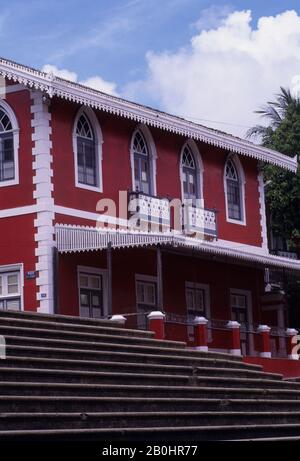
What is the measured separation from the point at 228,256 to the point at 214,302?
3448mm

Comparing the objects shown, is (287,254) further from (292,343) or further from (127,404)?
(127,404)

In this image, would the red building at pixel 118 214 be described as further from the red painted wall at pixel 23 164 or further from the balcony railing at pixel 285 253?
the balcony railing at pixel 285 253

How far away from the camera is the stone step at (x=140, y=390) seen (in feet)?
46.5

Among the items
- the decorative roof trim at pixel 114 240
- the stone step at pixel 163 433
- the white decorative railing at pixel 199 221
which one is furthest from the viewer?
the white decorative railing at pixel 199 221

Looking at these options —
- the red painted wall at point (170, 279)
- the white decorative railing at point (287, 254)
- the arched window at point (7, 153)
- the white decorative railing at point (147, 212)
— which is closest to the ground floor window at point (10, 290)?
the red painted wall at point (170, 279)

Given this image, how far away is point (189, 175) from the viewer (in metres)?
26.6

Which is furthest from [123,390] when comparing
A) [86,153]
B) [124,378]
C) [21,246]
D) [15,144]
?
[86,153]

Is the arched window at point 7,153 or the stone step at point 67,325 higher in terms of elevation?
the arched window at point 7,153

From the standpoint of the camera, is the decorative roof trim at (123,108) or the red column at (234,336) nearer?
the decorative roof trim at (123,108)

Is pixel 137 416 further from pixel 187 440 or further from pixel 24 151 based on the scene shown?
pixel 24 151

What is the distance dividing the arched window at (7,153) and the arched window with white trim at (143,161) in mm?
3297

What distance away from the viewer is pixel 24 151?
22266mm

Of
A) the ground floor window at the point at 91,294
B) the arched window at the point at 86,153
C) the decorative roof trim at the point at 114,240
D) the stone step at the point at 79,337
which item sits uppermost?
the arched window at the point at 86,153

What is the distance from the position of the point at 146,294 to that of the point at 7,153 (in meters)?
4.66
